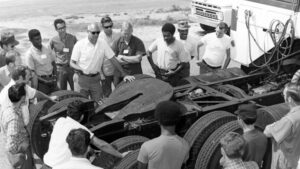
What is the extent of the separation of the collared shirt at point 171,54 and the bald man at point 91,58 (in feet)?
2.36

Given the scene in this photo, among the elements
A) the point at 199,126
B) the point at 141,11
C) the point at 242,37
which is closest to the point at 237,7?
the point at 242,37

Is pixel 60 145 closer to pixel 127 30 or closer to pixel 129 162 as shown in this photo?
pixel 129 162

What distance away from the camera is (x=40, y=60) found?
7.79m

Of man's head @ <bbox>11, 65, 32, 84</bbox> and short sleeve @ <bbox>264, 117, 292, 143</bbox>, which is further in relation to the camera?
man's head @ <bbox>11, 65, 32, 84</bbox>

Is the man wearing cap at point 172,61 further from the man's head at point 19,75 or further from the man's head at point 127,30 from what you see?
the man's head at point 19,75

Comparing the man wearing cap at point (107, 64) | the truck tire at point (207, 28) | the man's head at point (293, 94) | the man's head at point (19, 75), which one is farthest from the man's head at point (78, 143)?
the truck tire at point (207, 28)

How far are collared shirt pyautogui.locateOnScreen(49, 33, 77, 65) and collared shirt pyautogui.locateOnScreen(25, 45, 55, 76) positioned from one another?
1.64 feet

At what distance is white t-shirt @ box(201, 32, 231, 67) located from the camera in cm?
843

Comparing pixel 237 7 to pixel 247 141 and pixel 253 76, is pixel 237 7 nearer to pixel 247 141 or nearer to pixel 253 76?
pixel 253 76

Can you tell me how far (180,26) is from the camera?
8.37 meters

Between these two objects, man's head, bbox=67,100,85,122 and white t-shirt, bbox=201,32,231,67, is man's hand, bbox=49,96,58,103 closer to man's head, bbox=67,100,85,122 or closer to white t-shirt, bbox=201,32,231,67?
man's head, bbox=67,100,85,122

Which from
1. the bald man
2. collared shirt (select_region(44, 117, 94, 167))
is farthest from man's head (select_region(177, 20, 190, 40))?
collared shirt (select_region(44, 117, 94, 167))

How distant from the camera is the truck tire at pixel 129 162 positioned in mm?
5023

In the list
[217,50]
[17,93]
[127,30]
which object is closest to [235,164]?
[17,93]
